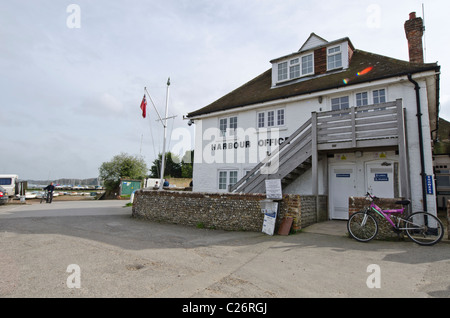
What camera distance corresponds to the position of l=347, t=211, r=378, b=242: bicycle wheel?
7020 millimetres

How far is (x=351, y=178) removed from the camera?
1077 centimetres

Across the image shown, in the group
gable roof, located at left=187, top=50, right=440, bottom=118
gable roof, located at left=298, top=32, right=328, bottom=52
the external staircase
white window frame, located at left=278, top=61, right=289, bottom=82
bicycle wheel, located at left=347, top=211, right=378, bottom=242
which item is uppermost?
gable roof, located at left=298, top=32, right=328, bottom=52

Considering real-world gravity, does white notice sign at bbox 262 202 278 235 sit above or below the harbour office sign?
below

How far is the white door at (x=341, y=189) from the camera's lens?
10750 mm

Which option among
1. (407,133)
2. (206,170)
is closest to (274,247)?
(407,133)

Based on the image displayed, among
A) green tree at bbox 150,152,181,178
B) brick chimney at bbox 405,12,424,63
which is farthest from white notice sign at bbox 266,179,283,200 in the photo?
green tree at bbox 150,152,181,178

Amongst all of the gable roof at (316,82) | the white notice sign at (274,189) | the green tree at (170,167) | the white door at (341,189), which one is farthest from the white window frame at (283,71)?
the green tree at (170,167)

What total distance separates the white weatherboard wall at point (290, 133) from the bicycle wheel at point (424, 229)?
2088mm

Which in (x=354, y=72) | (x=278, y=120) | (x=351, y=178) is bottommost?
(x=351, y=178)

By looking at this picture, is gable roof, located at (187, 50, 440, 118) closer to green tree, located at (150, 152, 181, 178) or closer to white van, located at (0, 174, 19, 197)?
white van, located at (0, 174, 19, 197)

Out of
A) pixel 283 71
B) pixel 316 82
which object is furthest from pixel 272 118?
pixel 283 71

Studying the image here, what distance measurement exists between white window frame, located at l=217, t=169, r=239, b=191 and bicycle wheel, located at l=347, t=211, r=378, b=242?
730 cm
